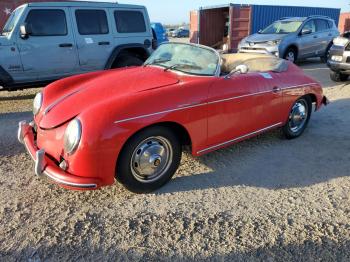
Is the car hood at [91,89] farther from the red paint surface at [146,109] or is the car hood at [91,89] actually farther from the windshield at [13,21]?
the windshield at [13,21]

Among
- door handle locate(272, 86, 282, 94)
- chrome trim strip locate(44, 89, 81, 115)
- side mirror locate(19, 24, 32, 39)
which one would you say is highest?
side mirror locate(19, 24, 32, 39)

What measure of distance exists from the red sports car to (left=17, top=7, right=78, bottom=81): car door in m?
3.20

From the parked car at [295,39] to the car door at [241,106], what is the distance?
694 cm

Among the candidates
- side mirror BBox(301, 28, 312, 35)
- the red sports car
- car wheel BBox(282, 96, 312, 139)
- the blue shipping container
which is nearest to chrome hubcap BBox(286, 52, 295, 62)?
side mirror BBox(301, 28, 312, 35)

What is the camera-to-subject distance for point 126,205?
129 inches

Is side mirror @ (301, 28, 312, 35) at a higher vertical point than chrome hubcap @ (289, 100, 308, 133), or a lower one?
higher

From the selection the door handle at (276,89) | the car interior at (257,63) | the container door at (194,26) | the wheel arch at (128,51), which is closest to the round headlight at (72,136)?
the car interior at (257,63)

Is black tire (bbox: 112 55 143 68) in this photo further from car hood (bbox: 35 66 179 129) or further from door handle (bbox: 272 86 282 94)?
door handle (bbox: 272 86 282 94)

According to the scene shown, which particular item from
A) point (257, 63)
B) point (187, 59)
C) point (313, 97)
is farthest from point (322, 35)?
point (187, 59)

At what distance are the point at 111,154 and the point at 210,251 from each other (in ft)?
3.80

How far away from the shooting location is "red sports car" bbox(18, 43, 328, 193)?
295cm

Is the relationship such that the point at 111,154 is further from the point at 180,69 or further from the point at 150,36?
the point at 150,36

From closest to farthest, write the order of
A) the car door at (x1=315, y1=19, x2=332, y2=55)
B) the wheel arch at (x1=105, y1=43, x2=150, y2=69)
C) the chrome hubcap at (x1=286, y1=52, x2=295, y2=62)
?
the wheel arch at (x1=105, y1=43, x2=150, y2=69) < the chrome hubcap at (x1=286, y1=52, x2=295, y2=62) < the car door at (x1=315, y1=19, x2=332, y2=55)

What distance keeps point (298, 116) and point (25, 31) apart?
531cm
